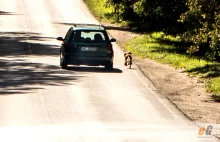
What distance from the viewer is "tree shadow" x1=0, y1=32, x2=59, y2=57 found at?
38969 mm

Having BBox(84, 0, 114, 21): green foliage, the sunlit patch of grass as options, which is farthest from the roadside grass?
BBox(84, 0, 114, 21): green foliage

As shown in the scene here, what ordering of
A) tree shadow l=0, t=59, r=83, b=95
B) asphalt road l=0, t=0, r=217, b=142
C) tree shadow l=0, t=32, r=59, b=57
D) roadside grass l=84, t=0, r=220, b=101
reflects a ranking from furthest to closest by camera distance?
tree shadow l=0, t=32, r=59, b=57, roadside grass l=84, t=0, r=220, b=101, tree shadow l=0, t=59, r=83, b=95, asphalt road l=0, t=0, r=217, b=142

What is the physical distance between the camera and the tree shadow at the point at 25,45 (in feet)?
128

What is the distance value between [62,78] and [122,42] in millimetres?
19119

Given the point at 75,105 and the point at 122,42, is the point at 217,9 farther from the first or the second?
the point at 122,42

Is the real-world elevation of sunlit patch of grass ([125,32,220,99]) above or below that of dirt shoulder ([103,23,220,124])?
below

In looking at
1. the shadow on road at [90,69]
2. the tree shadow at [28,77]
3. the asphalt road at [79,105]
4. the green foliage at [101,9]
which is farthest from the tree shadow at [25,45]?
the green foliage at [101,9]

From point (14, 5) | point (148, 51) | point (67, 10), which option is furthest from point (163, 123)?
point (14, 5)

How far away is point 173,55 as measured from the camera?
1479 inches

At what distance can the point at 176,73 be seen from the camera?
3161cm

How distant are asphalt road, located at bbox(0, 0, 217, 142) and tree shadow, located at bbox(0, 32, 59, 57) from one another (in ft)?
0.35
